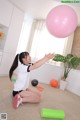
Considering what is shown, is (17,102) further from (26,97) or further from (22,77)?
(22,77)

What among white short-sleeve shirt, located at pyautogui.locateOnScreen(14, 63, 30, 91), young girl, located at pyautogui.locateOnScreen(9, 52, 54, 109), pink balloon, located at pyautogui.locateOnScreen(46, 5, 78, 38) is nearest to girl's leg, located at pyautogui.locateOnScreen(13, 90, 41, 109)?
young girl, located at pyautogui.locateOnScreen(9, 52, 54, 109)

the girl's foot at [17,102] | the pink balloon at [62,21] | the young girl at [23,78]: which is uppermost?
the pink balloon at [62,21]

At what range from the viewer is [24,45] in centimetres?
530

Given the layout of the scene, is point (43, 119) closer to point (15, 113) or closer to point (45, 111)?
point (45, 111)

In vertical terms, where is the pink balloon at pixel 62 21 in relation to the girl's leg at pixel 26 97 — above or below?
above

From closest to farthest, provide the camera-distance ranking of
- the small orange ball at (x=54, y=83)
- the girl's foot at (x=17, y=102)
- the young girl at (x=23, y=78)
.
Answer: the girl's foot at (x=17, y=102)
the young girl at (x=23, y=78)
the small orange ball at (x=54, y=83)

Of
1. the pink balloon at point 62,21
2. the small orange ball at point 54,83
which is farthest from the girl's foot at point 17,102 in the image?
the small orange ball at point 54,83

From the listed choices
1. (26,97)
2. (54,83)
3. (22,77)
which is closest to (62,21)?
(22,77)

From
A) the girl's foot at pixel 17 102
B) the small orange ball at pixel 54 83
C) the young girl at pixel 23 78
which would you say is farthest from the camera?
the small orange ball at pixel 54 83

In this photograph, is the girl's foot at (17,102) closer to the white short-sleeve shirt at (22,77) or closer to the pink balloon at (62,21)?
the white short-sleeve shirt at (22,77)

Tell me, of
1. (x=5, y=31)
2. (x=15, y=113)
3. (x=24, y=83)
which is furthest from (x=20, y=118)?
(x=5, y=31)

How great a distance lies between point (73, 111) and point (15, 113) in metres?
1.08

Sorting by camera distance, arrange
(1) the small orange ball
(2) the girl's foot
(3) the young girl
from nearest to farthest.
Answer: (2) the girl's foot → (3) the young girl → (1) the small orange ball

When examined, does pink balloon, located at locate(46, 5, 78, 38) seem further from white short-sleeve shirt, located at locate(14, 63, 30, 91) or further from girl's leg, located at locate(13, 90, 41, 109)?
girl's leg, located at locate(13, 90, 41, 109)
